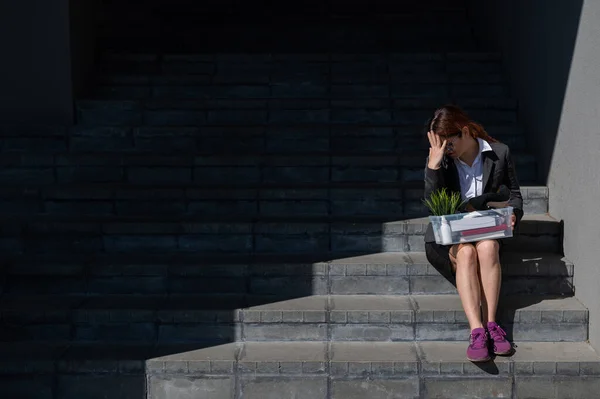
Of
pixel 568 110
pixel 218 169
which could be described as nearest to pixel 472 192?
pixel 568 110

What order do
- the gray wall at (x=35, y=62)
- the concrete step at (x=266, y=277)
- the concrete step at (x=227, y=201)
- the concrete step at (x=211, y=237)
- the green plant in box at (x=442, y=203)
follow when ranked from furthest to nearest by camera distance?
the gray wall at (x=35, y=62) → the concrete step at (x=227, y=201) → the concrete step at (x=211, y=237) → the concrete step at (x=266, y=277) → the green plant in box at (x=442, y=203)

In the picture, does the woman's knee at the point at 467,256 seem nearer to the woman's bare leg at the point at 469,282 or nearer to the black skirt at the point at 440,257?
the woman's bare leg at the point at 469,282

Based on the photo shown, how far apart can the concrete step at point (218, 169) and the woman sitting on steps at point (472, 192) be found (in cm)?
126

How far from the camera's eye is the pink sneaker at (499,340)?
187 inches

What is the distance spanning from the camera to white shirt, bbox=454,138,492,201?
509cm

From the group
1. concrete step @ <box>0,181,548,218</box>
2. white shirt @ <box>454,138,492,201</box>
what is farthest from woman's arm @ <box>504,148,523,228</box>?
concrete step @ <box>0,181,548,218</box>

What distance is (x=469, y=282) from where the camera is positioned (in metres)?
4.82

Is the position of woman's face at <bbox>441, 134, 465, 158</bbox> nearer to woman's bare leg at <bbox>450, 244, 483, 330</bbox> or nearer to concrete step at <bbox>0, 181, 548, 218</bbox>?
woman's bare leg at <bbox>450, 244, 483, 330</bbox>

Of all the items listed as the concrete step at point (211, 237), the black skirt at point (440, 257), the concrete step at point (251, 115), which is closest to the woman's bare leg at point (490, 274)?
the black skirt at point (440, 257)

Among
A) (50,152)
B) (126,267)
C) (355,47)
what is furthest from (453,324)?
(355,47)

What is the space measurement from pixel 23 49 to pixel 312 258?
109 inches

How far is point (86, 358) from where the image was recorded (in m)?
4.87

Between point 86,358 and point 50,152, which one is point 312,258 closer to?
point 86,358

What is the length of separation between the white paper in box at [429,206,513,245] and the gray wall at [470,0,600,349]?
53 centimetres
